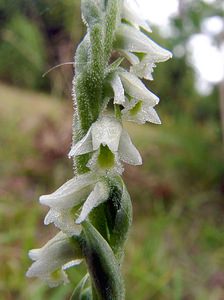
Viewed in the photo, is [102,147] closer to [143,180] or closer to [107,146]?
[107,146]

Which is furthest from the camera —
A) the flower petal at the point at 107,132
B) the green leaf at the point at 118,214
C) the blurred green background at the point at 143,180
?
the blurred green background at the point at 143,180

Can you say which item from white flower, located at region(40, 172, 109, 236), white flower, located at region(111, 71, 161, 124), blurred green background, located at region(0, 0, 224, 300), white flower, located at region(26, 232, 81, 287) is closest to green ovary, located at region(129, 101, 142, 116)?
white flower, located at region(111, 71, 161, 124)

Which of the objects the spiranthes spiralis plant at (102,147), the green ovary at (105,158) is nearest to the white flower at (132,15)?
the spiranthes spiralis plant at (102,147)

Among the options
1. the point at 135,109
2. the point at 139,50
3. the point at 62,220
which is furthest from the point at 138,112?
the point at 62,220

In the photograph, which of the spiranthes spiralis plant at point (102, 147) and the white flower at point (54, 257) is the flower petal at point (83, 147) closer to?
the spiranthes spiralis plant at point (102, 147)

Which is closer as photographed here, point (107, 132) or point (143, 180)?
point (107, 132)

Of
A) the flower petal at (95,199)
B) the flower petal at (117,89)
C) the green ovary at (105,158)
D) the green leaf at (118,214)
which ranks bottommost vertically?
the green leaf at (118,214)

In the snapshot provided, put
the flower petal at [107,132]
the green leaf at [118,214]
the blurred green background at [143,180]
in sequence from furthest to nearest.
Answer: the blurred green background at [143,180], the green leaf at [118,214], the flower petal at [107,132]
